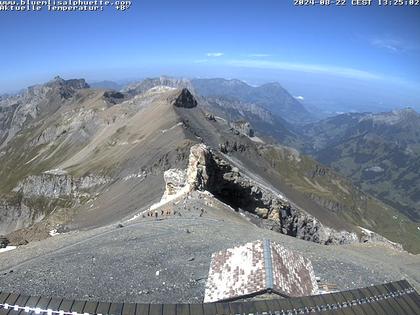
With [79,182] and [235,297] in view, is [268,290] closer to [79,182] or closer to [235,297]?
[235,297]

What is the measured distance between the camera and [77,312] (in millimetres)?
19531

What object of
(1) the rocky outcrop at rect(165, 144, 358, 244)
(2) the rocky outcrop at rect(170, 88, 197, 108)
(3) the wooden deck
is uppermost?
(3) the wooden deck

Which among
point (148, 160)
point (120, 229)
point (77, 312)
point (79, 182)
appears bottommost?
point (79, 182)

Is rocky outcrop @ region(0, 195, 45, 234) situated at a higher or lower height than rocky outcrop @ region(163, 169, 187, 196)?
lower

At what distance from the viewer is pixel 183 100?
184500 millimetres

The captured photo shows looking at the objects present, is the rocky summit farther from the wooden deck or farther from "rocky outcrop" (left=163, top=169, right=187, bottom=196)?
the wooden deck

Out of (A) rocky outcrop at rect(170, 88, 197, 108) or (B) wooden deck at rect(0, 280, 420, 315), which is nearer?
(B) wooden deck at rect(0, 280, 420, 315)

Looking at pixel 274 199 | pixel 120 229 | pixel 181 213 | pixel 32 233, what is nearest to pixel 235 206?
pixel 274 199

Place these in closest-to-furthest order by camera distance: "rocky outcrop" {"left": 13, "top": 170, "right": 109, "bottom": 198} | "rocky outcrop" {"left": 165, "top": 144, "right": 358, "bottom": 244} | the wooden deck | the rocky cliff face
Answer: the wooden deck < "rocky outcrop" {"left": 165, "top": 144, "right": 358, "bottom": 244} < the rocky cliff face < "rocky outcrop" {"left": 13, "top": 170, "right": 109, "bottom": 198}

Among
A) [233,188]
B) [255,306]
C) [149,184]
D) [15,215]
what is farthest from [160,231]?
[15,215]

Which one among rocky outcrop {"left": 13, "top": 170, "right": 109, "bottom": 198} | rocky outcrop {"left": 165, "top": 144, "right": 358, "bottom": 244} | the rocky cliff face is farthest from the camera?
rocky outcrop {"left": 13, "top": 170, "right": 109, "bottom": 198}

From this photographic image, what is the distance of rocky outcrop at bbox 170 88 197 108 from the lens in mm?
177600

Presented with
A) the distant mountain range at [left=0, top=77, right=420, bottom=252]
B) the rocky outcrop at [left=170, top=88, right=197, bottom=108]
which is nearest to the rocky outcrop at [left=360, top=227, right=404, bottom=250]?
the distant mountain range at [left=0, top=77, right=420, bottom=252]

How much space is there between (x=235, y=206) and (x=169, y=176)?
11.6m
